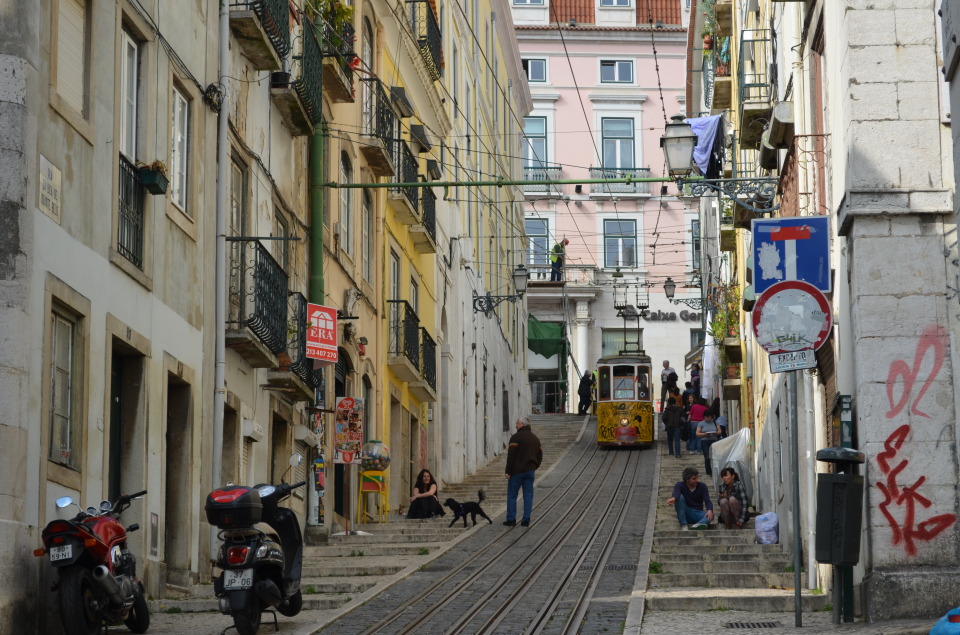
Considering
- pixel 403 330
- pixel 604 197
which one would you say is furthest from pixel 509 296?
pixel 604 197

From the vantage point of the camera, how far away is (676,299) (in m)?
57.0

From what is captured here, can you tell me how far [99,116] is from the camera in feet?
41.0

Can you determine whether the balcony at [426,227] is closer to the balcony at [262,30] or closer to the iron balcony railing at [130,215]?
the balcony at [262,30]

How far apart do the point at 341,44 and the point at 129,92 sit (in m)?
8.59

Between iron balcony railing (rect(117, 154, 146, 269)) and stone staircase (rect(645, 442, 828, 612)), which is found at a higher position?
iron balcony railing (rect(117, 154, 146, 269))

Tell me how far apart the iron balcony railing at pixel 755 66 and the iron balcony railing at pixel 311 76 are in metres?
5.39

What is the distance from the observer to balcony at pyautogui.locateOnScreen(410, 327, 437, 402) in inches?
1139

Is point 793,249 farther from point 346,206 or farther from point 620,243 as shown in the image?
point 620,243

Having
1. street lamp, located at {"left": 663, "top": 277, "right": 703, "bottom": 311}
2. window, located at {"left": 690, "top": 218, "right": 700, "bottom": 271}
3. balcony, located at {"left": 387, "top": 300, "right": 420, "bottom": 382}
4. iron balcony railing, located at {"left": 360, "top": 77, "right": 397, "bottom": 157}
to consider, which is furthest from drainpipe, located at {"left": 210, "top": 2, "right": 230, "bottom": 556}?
window, located at {"left": 690, "top": 218, "right": 700, "bottom": 271}

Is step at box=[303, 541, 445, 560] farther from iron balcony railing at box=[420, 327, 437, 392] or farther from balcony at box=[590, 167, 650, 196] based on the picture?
balcony at box=[590, 167, 650, 196]

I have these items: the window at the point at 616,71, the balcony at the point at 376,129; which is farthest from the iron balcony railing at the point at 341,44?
the window at the point at 616,71

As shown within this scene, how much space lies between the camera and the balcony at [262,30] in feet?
54.8

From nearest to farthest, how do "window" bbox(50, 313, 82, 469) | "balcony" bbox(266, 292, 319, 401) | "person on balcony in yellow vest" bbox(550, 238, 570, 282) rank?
"window" bbox(50, 313, 82, 469)
"balcony" bbox(266, 292, 319, 401)
"person on balcony in yellow vest" bbox(550, 238, 570, 282)

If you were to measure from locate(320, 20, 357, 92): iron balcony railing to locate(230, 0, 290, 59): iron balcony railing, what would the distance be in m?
2.07
